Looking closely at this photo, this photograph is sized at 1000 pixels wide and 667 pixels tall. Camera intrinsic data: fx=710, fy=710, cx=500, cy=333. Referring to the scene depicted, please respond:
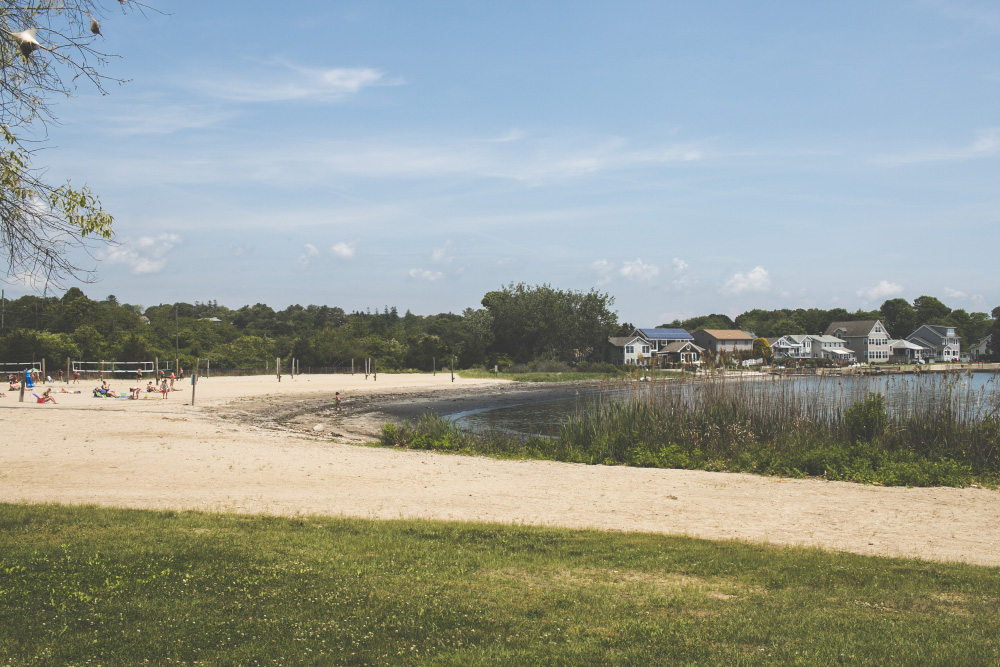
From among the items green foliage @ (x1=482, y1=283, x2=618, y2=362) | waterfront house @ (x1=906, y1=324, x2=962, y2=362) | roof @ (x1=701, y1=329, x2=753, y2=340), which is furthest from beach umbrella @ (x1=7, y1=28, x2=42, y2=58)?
waterfront house @ (x1=906, y1=324, x2=962, y2=362)

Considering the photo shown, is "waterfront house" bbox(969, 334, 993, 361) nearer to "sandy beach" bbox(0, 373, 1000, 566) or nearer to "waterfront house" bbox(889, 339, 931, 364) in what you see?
"waterfront house" bbox(889, 339, 931, 364)

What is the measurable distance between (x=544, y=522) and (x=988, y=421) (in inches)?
447

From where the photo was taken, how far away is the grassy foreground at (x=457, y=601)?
4633 mm

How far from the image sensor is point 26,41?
6012mm

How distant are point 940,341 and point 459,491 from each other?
123 m

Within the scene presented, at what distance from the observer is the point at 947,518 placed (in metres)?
10.5

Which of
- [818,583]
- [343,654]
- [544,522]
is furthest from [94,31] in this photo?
[818,583]

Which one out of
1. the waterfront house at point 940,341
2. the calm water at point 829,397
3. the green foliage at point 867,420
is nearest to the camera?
the green foliage at point 867,420

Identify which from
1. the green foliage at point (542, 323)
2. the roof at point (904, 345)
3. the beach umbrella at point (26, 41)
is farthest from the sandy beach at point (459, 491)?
the roof at point (904, 345)

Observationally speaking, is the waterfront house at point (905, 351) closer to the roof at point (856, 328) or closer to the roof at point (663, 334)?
the roof at point (856, 328)

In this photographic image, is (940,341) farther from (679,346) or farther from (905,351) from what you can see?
(679,346)

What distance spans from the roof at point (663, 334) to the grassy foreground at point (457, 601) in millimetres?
91877

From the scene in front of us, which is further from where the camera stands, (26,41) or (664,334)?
(664,334)

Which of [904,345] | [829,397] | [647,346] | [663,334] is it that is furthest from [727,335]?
[829,397]
